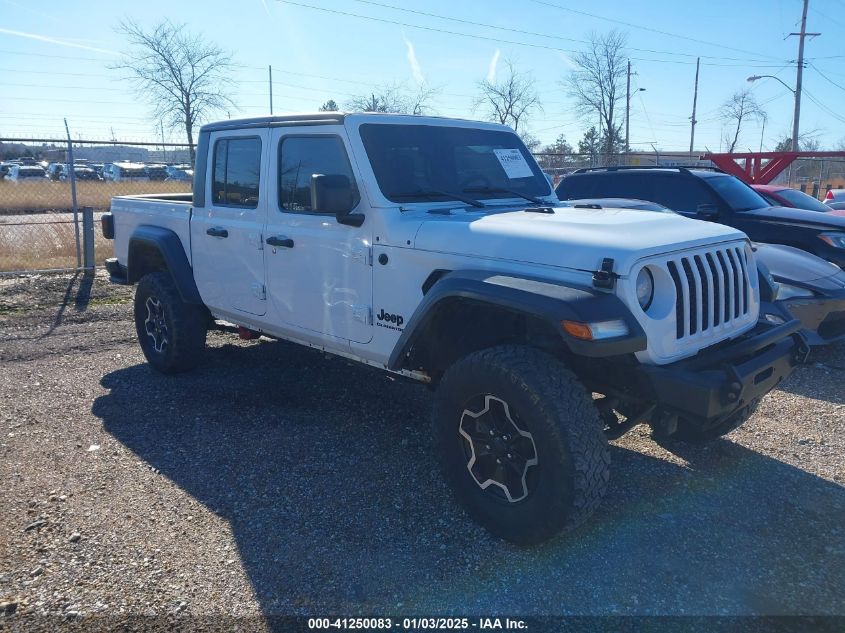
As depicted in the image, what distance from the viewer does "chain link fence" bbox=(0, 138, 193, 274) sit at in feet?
36.5

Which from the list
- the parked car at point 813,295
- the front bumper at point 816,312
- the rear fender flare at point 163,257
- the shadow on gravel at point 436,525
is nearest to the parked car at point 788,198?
the parked car at point 813,295

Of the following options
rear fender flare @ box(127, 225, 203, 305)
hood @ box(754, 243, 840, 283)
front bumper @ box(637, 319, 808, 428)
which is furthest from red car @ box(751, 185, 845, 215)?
rear fender flare @ box(127, 225, 203, 305)

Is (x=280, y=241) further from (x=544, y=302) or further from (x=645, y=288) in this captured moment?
(x=645, y=288)

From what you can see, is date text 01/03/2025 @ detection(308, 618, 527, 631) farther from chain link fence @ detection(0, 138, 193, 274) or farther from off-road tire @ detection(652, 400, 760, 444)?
chain link fence @ detection(0, 138, 193, 274)

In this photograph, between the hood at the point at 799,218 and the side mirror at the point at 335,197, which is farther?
the hood at the point at 799,218

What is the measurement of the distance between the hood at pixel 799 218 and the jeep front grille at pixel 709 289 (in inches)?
194

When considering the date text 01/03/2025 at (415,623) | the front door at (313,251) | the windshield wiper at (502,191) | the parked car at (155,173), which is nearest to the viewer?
the date text 01/03/2025 at (415,623)

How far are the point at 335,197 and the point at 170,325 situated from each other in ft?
8.23

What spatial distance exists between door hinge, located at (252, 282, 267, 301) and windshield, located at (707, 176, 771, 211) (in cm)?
599

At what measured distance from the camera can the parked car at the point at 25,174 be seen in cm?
2016

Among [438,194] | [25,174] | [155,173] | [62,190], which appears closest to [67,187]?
[62,190]

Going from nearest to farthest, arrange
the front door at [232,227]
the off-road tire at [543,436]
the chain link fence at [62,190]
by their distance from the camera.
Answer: the off-road tire at [543,436] < the front door at [232,227] < the chain link fence at [62,190]

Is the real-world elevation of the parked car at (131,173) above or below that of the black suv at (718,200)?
above

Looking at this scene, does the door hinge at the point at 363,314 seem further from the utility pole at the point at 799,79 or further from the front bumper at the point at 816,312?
the utility pole at the point at 799,79
